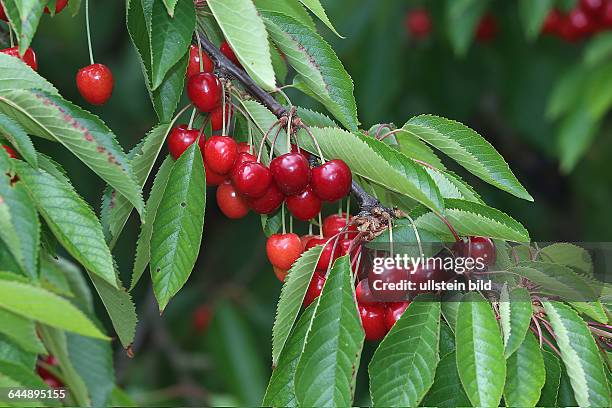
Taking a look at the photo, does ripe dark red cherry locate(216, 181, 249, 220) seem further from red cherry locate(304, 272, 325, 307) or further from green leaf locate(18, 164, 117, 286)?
green leaf locate(18, 164, 117, 286)

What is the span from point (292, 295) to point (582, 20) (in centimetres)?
270

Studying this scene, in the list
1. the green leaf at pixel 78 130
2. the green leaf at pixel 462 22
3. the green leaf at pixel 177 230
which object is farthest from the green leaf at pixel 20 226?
the green leaf at pixel 462 22

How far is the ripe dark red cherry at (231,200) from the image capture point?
52.8 inches

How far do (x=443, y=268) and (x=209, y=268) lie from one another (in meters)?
3.15

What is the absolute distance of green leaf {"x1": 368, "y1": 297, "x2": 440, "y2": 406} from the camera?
1.01 meters

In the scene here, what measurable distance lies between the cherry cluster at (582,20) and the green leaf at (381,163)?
2.48 metres

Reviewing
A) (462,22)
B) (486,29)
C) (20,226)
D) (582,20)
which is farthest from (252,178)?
(486,29)

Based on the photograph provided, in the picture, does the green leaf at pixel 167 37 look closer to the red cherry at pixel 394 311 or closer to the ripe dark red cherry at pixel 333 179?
the ripe dark red cherry at pixel 333 179

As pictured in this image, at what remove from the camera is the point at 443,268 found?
1.14 meters

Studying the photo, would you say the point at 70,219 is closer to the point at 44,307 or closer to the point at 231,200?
the point at 44,307

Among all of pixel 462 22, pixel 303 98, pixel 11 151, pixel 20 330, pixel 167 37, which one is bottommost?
pixel 20 330

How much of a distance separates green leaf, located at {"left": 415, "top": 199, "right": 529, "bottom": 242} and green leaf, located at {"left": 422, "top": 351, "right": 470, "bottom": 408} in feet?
0.51

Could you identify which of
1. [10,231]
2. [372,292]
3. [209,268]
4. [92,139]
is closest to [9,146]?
[92,139]

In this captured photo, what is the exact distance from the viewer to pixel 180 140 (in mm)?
1274
